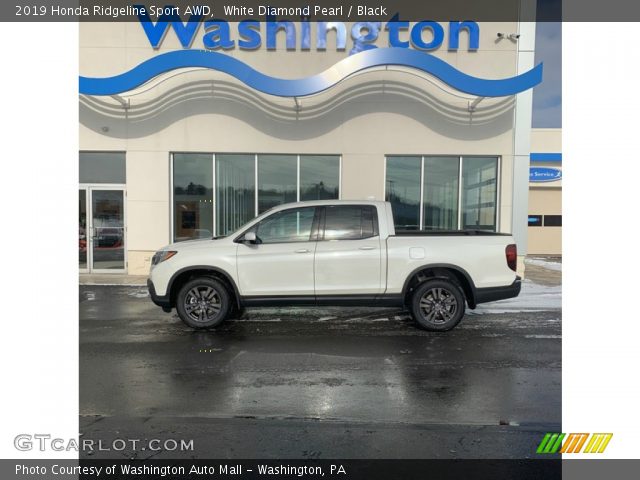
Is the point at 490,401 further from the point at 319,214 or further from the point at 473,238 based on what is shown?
the point at 319,214

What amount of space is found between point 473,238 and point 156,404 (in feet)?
16.6

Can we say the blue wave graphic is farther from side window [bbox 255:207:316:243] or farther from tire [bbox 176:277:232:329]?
tire [bbox 176:277:232:329]

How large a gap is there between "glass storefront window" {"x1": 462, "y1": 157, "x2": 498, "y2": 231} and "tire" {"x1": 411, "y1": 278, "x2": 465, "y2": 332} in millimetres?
6462

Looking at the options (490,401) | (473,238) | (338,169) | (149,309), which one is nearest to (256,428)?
(490,401)

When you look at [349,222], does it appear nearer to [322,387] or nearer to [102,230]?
[322,387]

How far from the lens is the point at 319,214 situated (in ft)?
23.0

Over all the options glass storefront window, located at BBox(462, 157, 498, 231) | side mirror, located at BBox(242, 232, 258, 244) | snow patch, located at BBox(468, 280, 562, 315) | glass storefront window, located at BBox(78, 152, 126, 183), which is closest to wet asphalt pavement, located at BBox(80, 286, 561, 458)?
snow patch, located at BBox(468, 280, 562, 315)

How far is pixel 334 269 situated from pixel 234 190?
22.1 ft

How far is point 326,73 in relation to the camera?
11.0 meters

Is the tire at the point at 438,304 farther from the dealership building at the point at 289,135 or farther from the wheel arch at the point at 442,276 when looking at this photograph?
the dealership building at the point at 289,135

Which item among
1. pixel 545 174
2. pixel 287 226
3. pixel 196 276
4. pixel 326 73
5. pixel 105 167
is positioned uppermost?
pixel 326 73

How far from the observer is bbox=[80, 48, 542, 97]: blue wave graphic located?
1098cm

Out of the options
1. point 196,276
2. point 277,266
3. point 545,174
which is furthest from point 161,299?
point 545,174
